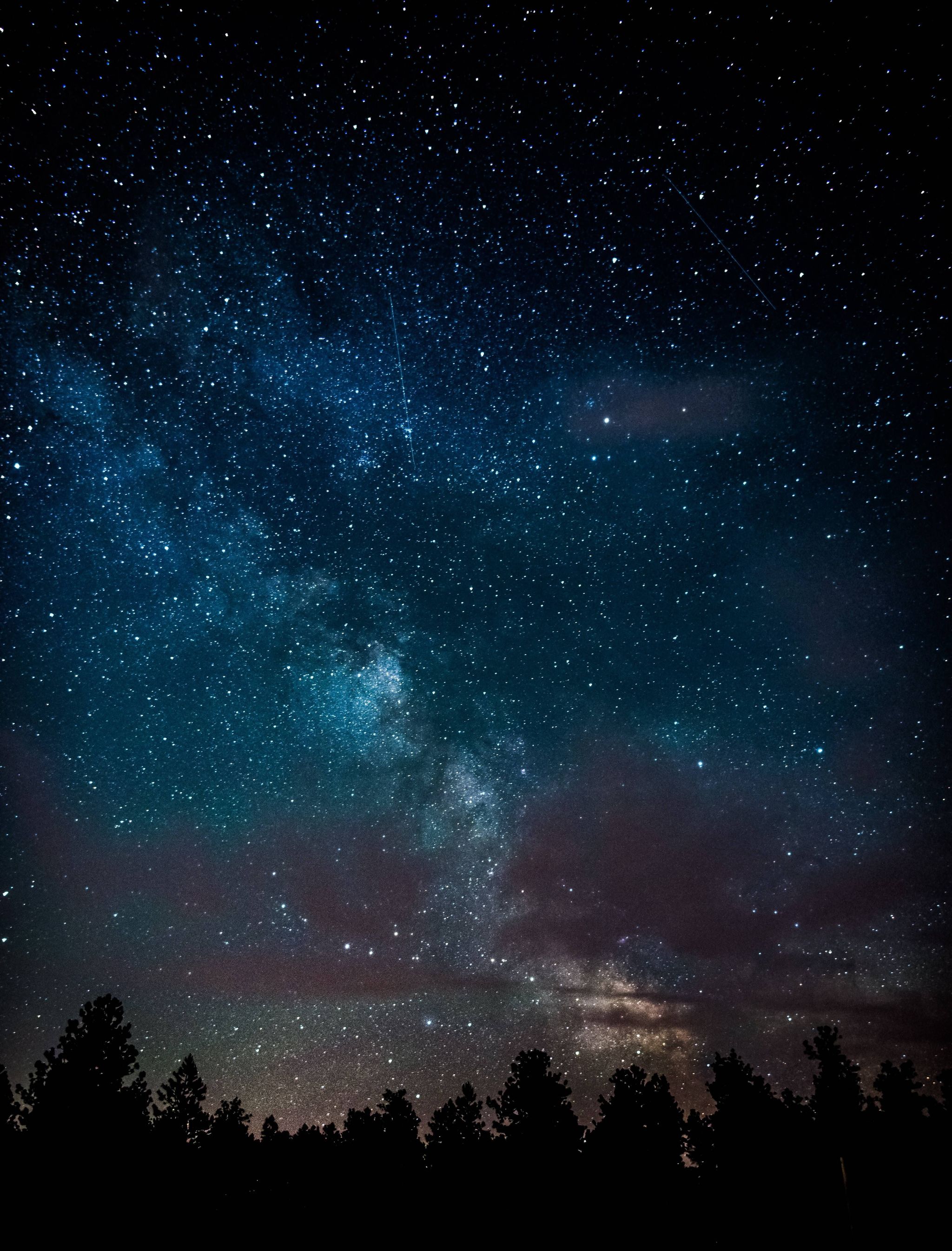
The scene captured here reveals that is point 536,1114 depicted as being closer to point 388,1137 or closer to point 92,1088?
point 388,1137

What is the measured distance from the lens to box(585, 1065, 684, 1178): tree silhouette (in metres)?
22.2

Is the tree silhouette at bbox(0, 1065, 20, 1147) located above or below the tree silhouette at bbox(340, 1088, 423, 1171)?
above

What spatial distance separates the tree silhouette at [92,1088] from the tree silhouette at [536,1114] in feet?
43.1

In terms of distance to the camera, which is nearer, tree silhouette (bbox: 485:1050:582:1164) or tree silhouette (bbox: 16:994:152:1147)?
tree silhouette (bbox: 16:994:152:1147)

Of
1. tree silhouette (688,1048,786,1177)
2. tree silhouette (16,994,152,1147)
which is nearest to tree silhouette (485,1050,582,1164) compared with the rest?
tree silhouette (688,1048,786,1177)

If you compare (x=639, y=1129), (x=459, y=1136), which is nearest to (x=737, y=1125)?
(x=639, y=1129)

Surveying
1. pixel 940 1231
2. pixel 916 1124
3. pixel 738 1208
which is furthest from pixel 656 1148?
pixel 916 1124

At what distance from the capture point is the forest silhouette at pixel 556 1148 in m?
17.4

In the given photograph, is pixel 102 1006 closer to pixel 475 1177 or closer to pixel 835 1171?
pixel 475 1177

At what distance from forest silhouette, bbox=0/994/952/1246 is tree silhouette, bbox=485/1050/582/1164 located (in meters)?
0.06

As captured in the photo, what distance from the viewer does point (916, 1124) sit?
2372cm

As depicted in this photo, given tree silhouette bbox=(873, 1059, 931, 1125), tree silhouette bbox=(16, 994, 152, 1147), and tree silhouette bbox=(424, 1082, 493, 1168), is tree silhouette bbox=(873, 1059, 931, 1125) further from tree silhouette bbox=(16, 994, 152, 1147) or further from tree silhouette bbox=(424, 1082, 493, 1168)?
tree silhouette bbox=(16, 994, 152, 1147)

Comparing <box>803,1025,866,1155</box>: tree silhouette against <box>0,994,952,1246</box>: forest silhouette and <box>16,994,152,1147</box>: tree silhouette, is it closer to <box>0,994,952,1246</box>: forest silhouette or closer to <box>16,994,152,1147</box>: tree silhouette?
<box>0,994,952,1246</box>: forest silhouette

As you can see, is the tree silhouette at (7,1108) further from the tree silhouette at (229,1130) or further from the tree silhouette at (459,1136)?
the tree silhouette at (459,1136)
